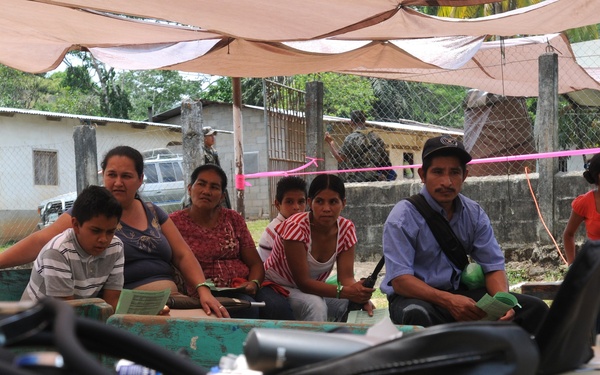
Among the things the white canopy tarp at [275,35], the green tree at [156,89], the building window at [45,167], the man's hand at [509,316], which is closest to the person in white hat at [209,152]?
the white canopy tarp at [275,35]

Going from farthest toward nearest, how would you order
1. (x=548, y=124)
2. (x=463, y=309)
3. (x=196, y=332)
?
(x=548, y=124)
(x=463, y=309)
(x=196, y=332)

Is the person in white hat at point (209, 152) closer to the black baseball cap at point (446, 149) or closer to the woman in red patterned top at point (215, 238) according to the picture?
the woman in red patterned top at point (215, 238)

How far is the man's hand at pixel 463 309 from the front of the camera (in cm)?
373

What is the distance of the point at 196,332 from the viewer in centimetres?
278

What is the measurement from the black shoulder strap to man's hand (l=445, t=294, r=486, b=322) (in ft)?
0.95

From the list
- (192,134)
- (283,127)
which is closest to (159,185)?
(283,127)

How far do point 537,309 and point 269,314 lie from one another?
173cm

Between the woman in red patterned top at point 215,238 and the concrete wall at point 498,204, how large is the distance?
452 centimetres

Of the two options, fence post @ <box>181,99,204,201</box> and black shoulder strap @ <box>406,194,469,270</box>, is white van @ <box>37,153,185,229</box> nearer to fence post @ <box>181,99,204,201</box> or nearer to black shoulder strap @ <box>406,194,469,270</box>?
fence post @ <box>181,99,204,201</box>

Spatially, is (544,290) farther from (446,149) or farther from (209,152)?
(209,152)

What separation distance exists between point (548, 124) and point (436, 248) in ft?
16.2

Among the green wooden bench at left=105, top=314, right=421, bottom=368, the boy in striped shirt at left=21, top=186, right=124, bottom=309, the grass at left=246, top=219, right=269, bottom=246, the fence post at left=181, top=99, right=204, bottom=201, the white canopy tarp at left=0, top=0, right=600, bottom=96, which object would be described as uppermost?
the white canopy tarp at left=0, top=0, right=600, bottom=96

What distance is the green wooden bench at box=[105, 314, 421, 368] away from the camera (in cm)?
273

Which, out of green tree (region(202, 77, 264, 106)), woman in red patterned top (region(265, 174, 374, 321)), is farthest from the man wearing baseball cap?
green tree (region(202, 77, 264, 106))
